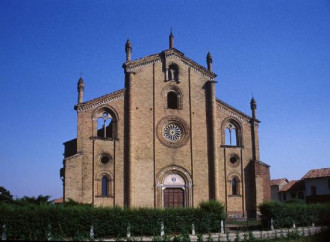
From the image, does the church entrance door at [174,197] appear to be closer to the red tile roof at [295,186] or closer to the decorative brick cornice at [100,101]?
the decorative brick cornice at [100,101]

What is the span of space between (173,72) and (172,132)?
5621 mm

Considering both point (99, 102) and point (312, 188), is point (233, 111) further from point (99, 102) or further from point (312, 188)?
point (312, 188)

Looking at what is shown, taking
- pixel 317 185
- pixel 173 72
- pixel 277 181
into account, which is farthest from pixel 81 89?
pixel 277 181

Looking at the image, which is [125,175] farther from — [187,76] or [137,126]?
[187,76]

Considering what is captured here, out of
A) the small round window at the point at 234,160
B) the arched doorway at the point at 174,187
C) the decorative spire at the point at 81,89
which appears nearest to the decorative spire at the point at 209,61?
the small round window at the point at 234,160

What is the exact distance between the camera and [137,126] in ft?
102

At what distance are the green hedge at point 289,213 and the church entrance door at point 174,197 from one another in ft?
24.1

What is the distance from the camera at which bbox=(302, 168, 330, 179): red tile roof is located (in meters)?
46.0

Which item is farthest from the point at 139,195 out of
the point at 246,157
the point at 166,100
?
the point at 246,157

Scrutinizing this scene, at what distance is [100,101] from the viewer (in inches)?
1193

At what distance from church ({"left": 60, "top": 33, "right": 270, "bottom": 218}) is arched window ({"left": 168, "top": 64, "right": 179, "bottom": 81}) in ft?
0.30

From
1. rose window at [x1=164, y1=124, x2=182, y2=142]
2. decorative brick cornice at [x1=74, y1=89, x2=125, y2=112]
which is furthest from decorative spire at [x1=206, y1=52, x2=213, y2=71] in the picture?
decorative brick cornice at [x1=74, y1=89, x2=125, y2=112]

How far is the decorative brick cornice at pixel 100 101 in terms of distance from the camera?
97.3 ft

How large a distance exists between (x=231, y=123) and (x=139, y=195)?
1112 centimetres
